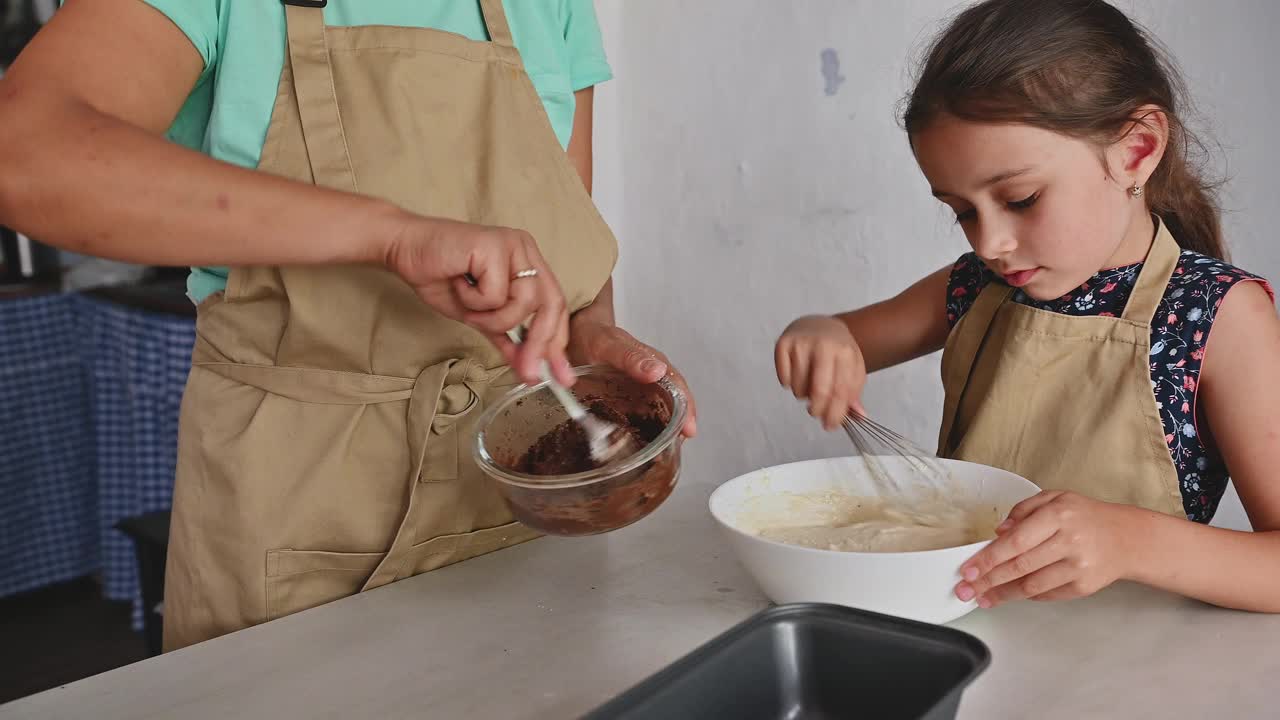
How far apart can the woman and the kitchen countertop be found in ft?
0.34

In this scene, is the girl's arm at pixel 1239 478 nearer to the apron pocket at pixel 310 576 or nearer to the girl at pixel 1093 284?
the girl at pixel 1093 284

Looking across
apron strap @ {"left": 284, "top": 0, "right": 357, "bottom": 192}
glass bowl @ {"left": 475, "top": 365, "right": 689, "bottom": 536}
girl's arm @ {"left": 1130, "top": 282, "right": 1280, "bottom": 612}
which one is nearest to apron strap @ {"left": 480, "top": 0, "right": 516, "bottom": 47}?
apron strap @ {"left": 284, "top": 0, "right": 357, "bottom": 192}

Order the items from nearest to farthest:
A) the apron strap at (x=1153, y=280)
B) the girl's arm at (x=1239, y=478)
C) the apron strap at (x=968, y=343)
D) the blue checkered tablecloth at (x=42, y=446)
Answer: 1. the girl's arm at (x=1239, y=478)
2. the apron strap at (x=1153, y=280)
3. the apron strap at (x=968, y=343)
4. the blue checkered tablecloth at (x=42, y=446)

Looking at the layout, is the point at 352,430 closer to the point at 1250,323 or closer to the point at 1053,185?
the point at 1053,185

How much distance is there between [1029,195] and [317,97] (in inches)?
29.6

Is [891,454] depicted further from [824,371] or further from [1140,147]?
[1140,147]

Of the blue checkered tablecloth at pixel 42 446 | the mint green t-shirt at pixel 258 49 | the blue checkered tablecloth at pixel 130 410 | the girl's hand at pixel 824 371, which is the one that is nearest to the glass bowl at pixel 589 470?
the girl's hand at pixel 824 371

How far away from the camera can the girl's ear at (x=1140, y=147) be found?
1185mm

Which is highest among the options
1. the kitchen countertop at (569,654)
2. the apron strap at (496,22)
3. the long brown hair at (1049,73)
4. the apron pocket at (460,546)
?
the apron strap at (496,22)

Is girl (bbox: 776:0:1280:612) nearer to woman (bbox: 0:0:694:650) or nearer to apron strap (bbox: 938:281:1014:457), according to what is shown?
apron strap (bbox: 938:281:1014:457)

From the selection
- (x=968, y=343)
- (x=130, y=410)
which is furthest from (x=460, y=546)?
(x=130, y=410)

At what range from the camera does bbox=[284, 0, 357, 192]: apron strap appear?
111 cm

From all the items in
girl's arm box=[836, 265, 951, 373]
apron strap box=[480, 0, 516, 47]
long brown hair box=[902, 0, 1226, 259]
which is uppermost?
apron strap box=[480, 0, 516, 47]

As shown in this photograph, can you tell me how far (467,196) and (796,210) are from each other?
1089 mm
